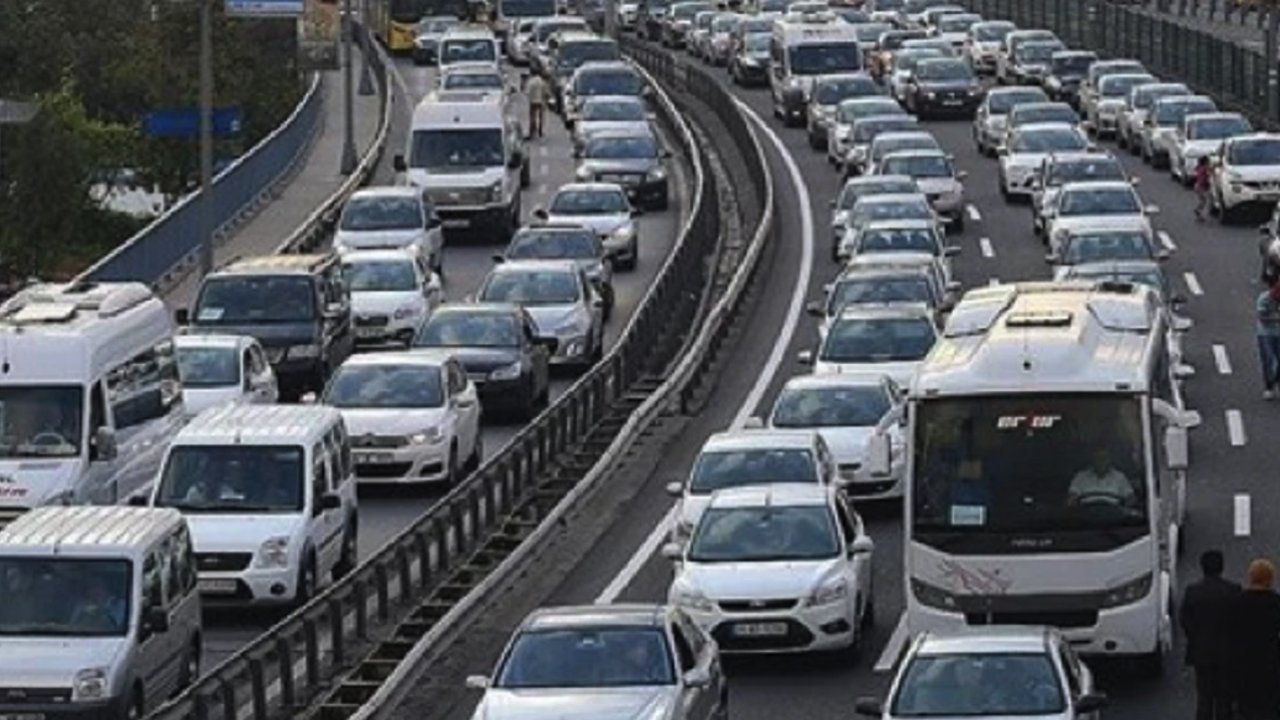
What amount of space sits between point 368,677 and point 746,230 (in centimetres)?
3939

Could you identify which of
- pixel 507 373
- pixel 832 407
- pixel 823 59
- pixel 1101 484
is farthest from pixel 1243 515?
pixel 823 59

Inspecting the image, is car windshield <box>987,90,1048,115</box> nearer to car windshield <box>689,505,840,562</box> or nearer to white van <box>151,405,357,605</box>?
white van <box>151,405,357,605</box>

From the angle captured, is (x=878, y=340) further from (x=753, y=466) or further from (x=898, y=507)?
(x=753, y=466)

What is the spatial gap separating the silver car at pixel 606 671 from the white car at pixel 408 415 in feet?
49.6

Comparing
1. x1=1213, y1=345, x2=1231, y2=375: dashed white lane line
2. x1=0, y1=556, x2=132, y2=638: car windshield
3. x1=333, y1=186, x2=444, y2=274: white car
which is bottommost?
x1=333, y1=186, x2=444, y2=274: white car

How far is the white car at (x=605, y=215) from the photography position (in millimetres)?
65250

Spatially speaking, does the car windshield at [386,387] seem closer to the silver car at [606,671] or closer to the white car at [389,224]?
the silver car at [606,671]

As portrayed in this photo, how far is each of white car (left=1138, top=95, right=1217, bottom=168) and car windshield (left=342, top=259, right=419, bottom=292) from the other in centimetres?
2404

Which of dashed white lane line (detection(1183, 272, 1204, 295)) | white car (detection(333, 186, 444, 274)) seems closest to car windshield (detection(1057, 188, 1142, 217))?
dashed white lane line (detection(1183, 272, 1204, 295))

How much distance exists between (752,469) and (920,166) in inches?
1276

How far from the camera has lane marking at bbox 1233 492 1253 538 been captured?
123ft

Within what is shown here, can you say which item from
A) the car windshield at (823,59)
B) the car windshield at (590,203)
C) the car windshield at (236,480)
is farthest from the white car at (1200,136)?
the car windshield at (236,480)

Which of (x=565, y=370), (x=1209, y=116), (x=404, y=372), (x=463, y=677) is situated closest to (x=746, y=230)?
(x=1209, y=116)

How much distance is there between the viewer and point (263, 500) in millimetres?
35719
